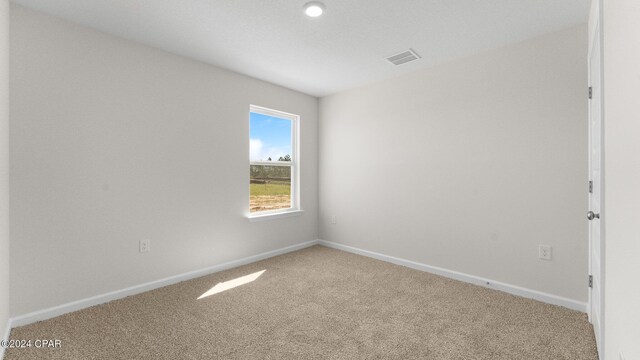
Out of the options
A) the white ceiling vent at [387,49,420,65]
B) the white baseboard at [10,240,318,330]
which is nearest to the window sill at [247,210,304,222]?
the white baseboard at [10,240,318,330]

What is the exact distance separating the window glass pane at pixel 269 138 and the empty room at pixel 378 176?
0.09 metres

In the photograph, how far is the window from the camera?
145 inches

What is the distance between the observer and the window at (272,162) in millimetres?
3693

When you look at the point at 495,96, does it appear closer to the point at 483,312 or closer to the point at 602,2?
the point at 602,2

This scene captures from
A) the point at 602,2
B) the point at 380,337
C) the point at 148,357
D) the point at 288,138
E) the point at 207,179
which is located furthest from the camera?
the point at 288,138

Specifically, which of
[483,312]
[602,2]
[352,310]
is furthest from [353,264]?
[602,2]

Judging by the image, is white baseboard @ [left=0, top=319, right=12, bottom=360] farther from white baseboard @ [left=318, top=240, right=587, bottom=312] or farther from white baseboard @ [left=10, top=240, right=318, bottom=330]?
white baseboard @ [left=318, top=240, right=587, bottom=312]

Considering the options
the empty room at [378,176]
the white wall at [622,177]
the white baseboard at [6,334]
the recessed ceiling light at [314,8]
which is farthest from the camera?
the recessed ceiling light at [314,8]

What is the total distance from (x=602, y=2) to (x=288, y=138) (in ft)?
11.0

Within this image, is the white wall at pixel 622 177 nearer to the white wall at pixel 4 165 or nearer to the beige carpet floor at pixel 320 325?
the beige carpet floor at pixel 320 325

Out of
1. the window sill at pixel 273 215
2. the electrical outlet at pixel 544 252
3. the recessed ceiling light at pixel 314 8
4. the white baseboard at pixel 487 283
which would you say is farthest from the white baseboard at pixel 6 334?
the electrical outlet at pixel 544 252

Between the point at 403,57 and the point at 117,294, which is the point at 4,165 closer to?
the point at 117,294

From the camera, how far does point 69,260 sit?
7.43ft

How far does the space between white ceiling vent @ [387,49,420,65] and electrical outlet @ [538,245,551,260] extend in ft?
7.06
